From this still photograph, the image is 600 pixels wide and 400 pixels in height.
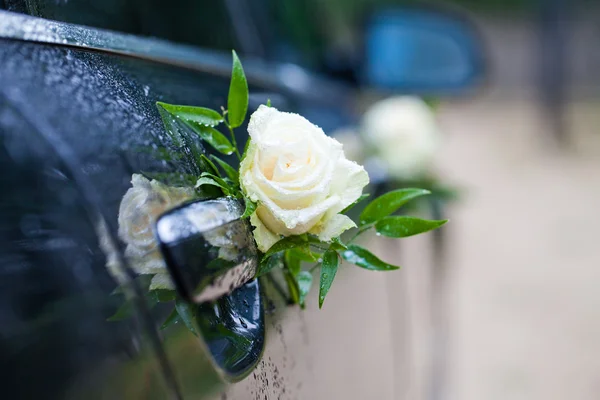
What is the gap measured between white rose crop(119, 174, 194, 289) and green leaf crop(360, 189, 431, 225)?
0.34 metres

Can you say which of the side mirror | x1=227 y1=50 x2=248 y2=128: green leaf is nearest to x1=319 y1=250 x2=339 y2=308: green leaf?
x1=227 y1=50 x2=248 y2=128: green leaf

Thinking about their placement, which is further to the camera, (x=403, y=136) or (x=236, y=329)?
(x=403, y=136)

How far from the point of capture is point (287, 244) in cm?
91

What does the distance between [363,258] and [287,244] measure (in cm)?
14

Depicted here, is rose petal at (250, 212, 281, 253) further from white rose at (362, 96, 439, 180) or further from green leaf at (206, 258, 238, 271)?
white rose at (362, 96, 439, 180)

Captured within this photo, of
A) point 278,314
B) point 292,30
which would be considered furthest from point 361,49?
point 278,314

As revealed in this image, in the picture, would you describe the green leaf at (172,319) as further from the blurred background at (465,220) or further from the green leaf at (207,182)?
the blurred background at (465,220)

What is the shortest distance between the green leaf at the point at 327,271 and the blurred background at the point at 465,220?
13.3 inches

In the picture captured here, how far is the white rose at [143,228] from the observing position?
2.44 ft

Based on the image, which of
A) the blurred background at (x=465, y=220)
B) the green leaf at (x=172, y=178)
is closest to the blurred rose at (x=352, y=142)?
the blurred background at (x=465, y=220)

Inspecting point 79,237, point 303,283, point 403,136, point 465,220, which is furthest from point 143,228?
point 465,220

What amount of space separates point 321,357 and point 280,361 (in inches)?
11.2

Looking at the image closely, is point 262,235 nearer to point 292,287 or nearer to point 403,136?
point 292,287

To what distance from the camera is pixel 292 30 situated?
10.00 ft
